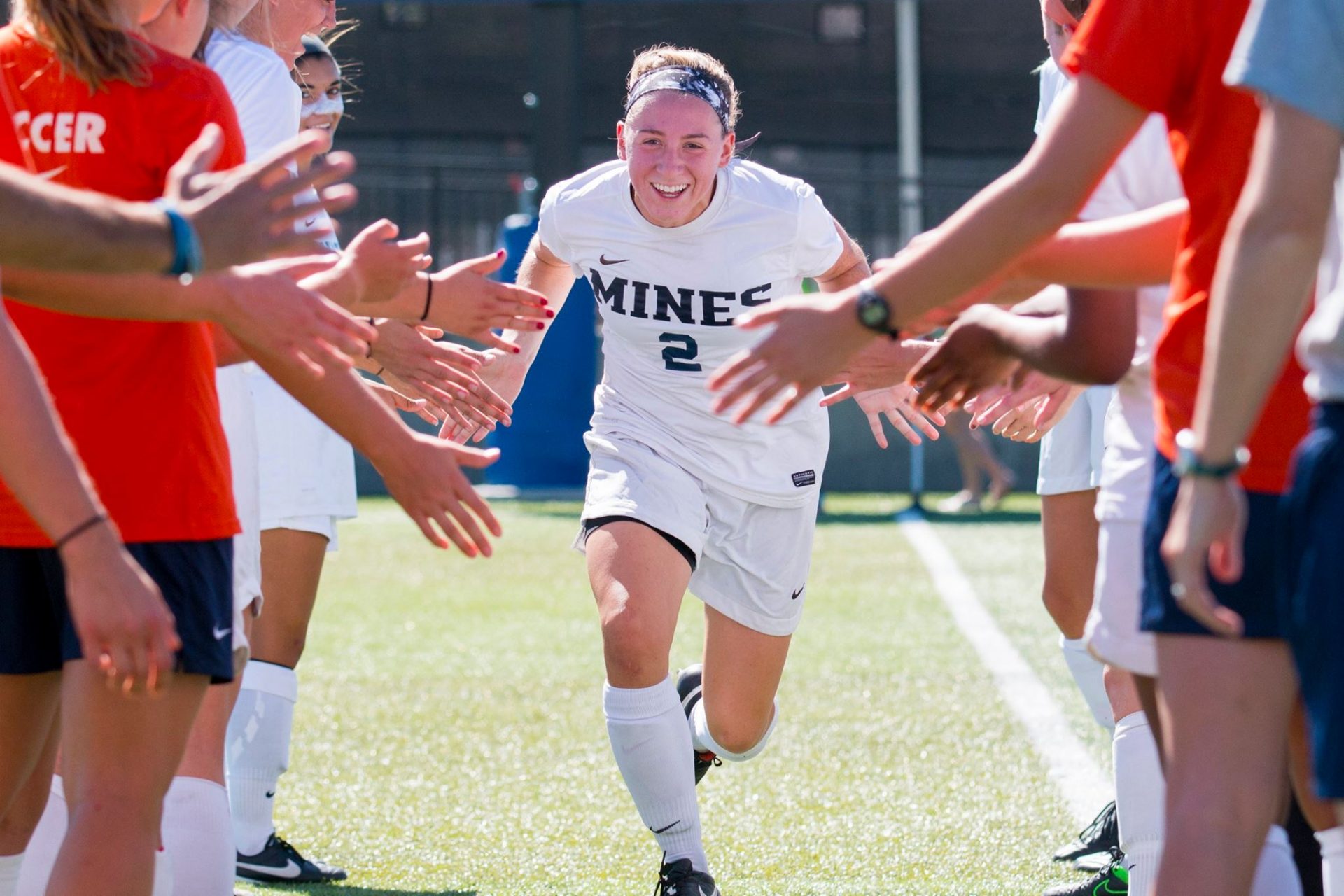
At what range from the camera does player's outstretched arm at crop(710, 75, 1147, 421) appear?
2322 millimetres

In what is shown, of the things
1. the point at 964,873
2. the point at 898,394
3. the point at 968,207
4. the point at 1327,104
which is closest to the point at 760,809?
the point at 964,873

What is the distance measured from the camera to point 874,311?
2439 millimetres

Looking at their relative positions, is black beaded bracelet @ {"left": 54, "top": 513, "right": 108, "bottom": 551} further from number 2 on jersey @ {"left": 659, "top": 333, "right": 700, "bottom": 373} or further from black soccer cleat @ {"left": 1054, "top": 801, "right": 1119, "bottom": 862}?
black soccer cleat @ {"left": 1054, "top": 801, "right": 1119, "bottom": 862}

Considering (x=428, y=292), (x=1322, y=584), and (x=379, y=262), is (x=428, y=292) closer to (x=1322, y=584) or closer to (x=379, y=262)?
(x=379, y=262)

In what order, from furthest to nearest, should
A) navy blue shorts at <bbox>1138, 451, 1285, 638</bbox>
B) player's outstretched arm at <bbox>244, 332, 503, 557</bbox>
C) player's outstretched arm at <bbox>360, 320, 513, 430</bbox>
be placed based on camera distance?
player's outstretched arm at <bbox>360, 320, 513, 430</bbox> < player's outstretched arm at <bbox>244, 332, 503, 557</bbox> < navy blue shorts at <bbox>1138, 451, 1285, 638</bbox>

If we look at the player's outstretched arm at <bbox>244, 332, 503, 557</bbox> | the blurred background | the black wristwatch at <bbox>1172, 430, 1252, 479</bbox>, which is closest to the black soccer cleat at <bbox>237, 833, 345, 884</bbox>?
the player's outstretched arm at <bbox>244, 332, 503, 557</bbox>

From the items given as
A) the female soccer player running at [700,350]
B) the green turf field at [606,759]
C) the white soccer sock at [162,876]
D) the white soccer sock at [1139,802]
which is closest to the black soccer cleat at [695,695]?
the green turf field at [606,759]

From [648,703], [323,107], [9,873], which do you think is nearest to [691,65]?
[323,107]

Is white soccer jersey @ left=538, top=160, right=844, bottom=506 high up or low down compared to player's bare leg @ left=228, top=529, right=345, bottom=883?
up

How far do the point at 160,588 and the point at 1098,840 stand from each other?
293 cm

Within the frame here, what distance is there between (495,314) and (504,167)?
21299mm

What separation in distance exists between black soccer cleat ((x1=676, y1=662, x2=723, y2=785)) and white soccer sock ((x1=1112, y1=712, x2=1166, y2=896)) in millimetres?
1510

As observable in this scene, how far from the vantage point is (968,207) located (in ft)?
7.93

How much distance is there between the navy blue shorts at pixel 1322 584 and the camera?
6.36 feet
